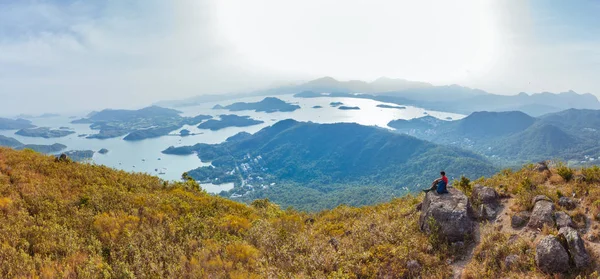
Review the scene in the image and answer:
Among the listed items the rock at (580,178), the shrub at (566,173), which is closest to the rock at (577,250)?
the rock at (580,178)

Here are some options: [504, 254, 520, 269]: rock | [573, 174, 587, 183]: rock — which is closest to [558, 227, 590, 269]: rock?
[504, 254, 520, 269]: rock

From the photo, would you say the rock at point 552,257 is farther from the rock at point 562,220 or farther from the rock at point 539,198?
the rock at point 539,198

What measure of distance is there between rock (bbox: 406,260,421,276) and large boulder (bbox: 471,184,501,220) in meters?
3.89

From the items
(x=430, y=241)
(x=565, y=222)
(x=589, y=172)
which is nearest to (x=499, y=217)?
(x=565, y=222)

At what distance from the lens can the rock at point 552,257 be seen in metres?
6.87

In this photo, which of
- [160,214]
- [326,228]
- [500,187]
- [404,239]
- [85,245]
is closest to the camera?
[85,245]

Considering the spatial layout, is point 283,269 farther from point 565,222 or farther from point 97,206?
point 565,222

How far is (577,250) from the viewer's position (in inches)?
273

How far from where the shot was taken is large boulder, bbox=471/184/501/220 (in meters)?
10.5

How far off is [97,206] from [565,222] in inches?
634

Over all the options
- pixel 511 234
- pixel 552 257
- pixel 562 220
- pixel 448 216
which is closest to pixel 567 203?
pixel 562 220

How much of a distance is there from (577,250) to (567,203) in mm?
3357

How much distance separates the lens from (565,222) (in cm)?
838

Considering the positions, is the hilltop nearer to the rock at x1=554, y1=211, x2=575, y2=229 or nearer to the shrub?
the shrub
